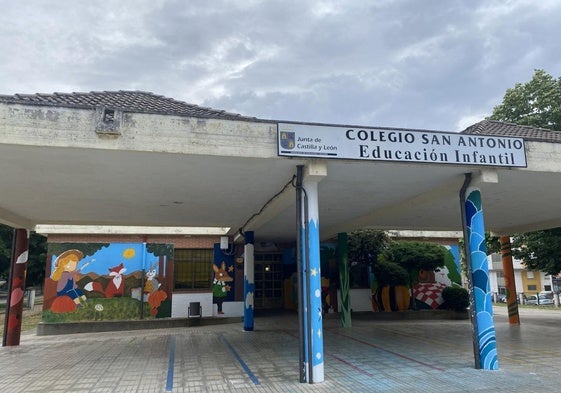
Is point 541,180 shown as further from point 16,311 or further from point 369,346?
point 16,311

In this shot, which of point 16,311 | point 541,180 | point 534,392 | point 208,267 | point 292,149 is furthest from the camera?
point 208,267

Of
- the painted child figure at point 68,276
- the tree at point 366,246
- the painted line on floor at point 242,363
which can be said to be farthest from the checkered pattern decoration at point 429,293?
the painted child figure at point 68,276

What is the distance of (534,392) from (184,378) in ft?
18.0

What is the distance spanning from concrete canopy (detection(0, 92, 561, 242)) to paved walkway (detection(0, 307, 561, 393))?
3.33 meters

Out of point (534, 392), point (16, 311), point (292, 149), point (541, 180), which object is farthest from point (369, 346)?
point (16, 311)

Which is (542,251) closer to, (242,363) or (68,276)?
(242,363)

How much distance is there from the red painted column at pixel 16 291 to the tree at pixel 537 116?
18.0 metres

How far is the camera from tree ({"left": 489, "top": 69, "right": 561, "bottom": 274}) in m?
16.6

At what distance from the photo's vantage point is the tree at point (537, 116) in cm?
1661

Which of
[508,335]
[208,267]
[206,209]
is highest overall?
[206,209]

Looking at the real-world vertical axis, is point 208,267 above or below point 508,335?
above

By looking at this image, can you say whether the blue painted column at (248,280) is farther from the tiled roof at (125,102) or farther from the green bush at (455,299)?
the green bush at (455,299)

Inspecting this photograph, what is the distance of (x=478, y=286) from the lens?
8.00 m

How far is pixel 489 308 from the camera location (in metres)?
7.91
